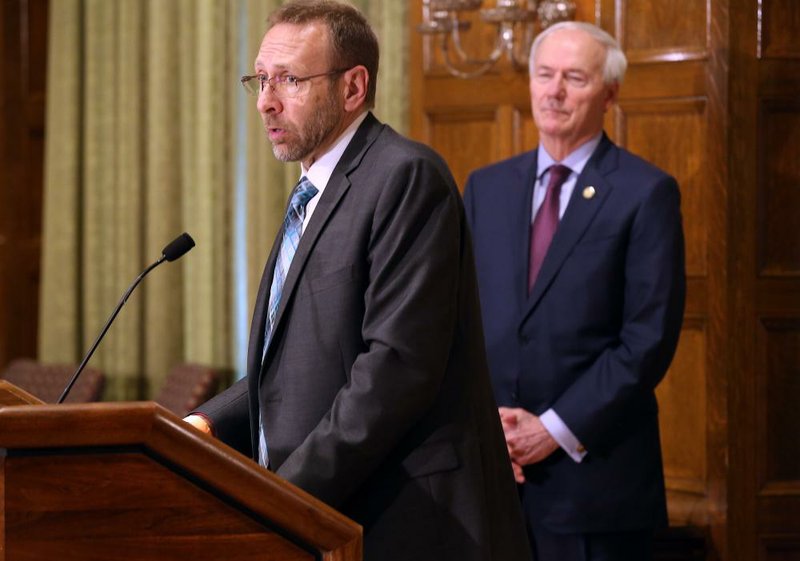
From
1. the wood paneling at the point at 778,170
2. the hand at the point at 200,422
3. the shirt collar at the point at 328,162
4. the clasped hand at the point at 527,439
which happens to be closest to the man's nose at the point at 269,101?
the shirt collar at the point at 328,162

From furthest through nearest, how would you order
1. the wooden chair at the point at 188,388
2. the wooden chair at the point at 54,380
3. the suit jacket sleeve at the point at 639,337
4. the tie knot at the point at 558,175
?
1. the wooden chair at the point at 54,380
2. the wooden chair at the point at 188,388
3. the tie knot at the point at 558,175
4. the suit jacket sleeve at the point at 639,337

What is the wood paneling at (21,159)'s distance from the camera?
20.2ft

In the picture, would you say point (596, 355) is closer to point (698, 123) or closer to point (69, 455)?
point (698, 123)

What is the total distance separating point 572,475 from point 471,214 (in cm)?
79

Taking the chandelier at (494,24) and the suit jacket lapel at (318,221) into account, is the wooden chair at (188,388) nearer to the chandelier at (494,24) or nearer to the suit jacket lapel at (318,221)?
the chandelier at (494,24)

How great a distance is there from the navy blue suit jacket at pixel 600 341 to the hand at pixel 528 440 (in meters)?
0.05

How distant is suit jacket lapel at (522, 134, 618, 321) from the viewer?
335 cm

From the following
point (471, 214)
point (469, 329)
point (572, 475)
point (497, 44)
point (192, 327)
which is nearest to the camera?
point (469, 329)

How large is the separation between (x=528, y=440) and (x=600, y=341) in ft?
1.02

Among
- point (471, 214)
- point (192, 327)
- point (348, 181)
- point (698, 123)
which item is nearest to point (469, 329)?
point (348, 181)

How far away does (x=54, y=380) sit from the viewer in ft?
16.9

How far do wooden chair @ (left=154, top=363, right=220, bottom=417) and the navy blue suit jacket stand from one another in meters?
1.62

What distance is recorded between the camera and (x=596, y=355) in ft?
10.8

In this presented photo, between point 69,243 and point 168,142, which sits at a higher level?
point 168,142
